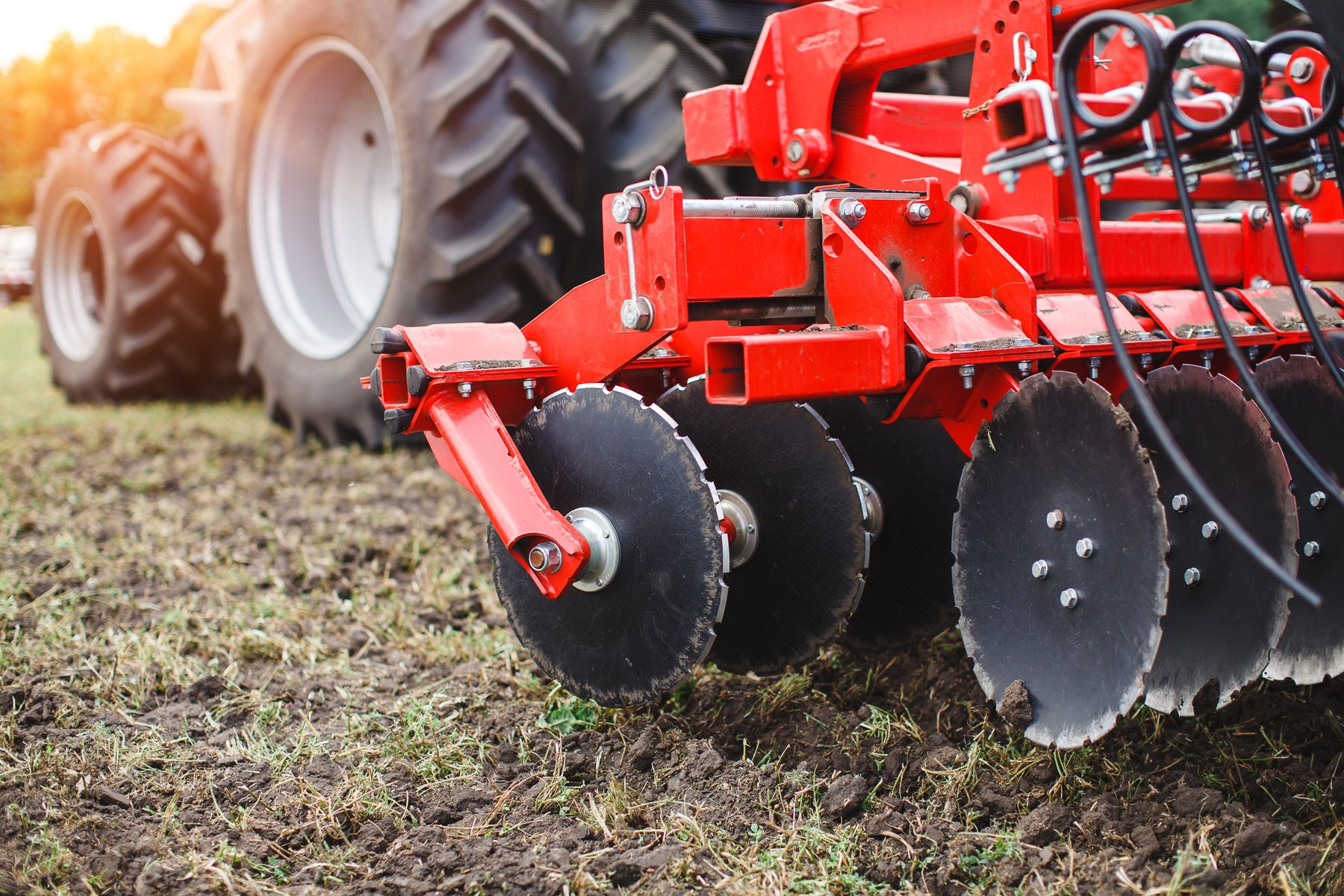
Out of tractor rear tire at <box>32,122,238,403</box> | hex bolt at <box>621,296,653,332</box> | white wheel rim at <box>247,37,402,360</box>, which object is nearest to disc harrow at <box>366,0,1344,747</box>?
hex bolt at <box>621,296,653,332</box>

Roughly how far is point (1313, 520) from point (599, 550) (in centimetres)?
117

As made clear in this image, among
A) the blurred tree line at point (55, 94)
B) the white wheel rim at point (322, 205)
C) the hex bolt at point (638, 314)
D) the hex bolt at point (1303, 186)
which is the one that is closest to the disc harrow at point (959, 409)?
the hex bolt at point (638, 314)

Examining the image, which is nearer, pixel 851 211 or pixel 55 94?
pixel 851 211

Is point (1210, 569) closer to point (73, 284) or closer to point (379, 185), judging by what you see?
point (379, 185)

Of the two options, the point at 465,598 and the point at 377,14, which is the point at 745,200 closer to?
the point at 465,598

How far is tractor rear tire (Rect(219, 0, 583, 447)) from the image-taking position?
3504 millimetres

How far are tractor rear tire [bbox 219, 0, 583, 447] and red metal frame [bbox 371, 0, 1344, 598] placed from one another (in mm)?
1177

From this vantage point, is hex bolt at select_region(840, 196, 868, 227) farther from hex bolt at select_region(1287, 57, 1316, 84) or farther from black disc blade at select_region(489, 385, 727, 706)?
hex bolt at select_region(1287, 57, 1316, 84)

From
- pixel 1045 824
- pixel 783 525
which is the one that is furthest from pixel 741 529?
pixel 1045 824

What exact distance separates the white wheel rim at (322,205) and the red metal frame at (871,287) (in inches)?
84.4

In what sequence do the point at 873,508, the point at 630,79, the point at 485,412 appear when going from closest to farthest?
the point at 485,412 < the point at 873,508 < the point at 630,79

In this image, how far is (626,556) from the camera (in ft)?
6.57

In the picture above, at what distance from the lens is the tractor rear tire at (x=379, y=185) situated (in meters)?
3.50

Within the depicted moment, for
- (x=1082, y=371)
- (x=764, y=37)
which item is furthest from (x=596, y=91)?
(x=1082, y=371)
